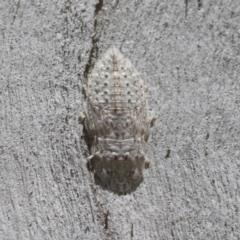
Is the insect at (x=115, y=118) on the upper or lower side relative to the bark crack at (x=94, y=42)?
lower

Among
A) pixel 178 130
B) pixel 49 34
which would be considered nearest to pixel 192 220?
pixel 178 130

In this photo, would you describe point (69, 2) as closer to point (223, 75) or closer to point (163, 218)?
point (223, 75)

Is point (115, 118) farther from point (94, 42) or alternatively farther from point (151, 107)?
point (94, 42)

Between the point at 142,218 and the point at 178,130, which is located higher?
the point at 178,130

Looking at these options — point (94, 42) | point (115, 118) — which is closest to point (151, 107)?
point (115, 118)

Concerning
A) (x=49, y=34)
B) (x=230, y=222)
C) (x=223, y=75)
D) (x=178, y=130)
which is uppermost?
(x=49, y=34)
